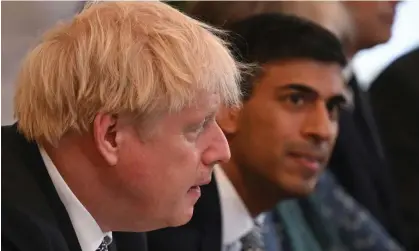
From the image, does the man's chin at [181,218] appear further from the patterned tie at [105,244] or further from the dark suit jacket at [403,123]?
the dark suit jacket at [403,123]

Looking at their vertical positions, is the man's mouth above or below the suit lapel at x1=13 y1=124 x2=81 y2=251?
below

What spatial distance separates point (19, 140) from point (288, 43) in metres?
0.53

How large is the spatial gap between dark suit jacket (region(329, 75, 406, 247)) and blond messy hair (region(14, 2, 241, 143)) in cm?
79

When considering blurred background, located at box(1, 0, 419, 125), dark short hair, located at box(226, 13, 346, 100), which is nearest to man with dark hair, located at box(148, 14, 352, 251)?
dark short hair, located at box(226, 13, 346, 100)

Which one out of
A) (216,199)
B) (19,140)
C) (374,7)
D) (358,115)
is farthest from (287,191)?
(374,7)

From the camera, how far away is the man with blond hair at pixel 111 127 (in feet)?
2.91

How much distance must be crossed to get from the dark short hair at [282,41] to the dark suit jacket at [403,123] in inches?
18.5

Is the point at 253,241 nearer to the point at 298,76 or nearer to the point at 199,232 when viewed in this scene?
the point at 199,232

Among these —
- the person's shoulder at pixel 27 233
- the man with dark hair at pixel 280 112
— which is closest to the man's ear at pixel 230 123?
the man with dark hair at pixel 280 112

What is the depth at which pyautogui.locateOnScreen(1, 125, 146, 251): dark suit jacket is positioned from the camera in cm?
89

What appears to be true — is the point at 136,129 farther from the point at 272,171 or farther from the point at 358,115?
the point at 358,115

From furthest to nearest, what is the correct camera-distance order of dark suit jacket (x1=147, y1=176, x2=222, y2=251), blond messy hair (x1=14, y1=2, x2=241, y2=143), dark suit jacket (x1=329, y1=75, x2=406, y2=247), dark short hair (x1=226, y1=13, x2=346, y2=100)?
1. dark suit jacket (x1=329, y1=75, x2=406, y2=247)
2. dark short hair (x1=226, y1=13, x2=346, y2=100)
3. dark suit jacket (x1=147, y1=176, x2=222, y2=251)
4. blond messy hair (x1=14, y1=2, x2=241, y2=143)

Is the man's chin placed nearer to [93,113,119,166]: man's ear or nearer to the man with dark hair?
[93,113,119,166]: man's ear

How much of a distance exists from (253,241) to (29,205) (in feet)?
1.60
